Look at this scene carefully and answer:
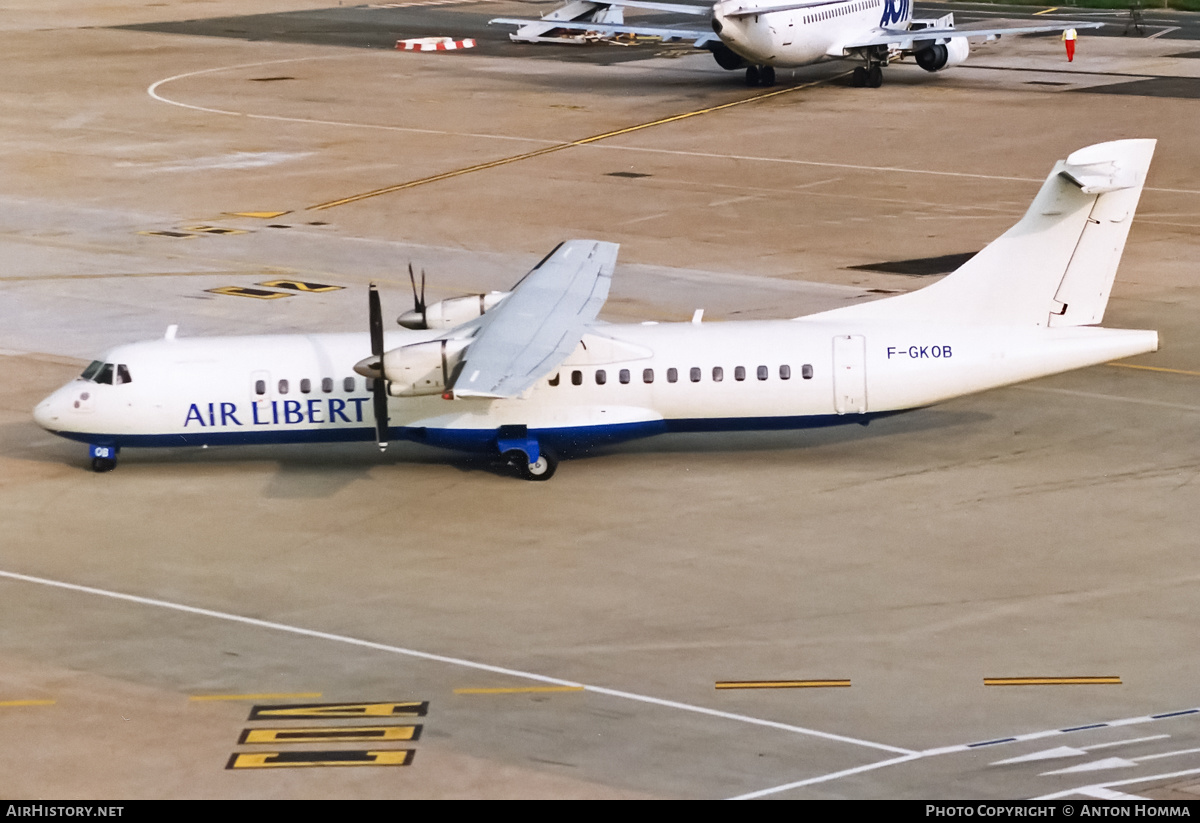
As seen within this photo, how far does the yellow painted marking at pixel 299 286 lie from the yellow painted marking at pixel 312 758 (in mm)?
26801

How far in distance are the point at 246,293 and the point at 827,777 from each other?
30164mm

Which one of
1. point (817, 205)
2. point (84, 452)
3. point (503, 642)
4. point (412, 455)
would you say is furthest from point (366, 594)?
point (817, 205)

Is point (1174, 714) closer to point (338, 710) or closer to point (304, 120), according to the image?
point (338, 710)

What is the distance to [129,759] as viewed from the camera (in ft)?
73.7

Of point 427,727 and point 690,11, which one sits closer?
point 427,727

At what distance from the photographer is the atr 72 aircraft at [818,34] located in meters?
71.6

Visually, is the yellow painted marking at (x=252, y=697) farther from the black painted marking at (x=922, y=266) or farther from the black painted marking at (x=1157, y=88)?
the black painted marking at (x=1157, y=88)

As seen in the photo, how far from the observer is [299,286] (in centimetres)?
4859

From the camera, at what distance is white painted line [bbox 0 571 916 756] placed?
2298 centimetres

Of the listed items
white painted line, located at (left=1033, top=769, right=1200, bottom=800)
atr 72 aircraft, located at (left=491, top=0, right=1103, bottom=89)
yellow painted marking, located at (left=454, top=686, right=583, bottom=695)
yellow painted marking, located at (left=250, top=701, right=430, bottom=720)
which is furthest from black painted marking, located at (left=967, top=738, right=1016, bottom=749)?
atr 72 aircraft, located at (left=491, top=0, right=1103, bottom=89)

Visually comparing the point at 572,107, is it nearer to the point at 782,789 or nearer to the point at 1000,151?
the point at 1000,151

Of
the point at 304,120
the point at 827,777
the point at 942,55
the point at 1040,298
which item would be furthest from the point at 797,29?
the point at 827,777

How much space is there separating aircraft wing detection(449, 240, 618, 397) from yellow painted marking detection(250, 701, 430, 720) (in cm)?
542

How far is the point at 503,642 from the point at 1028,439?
14113 millimetres
